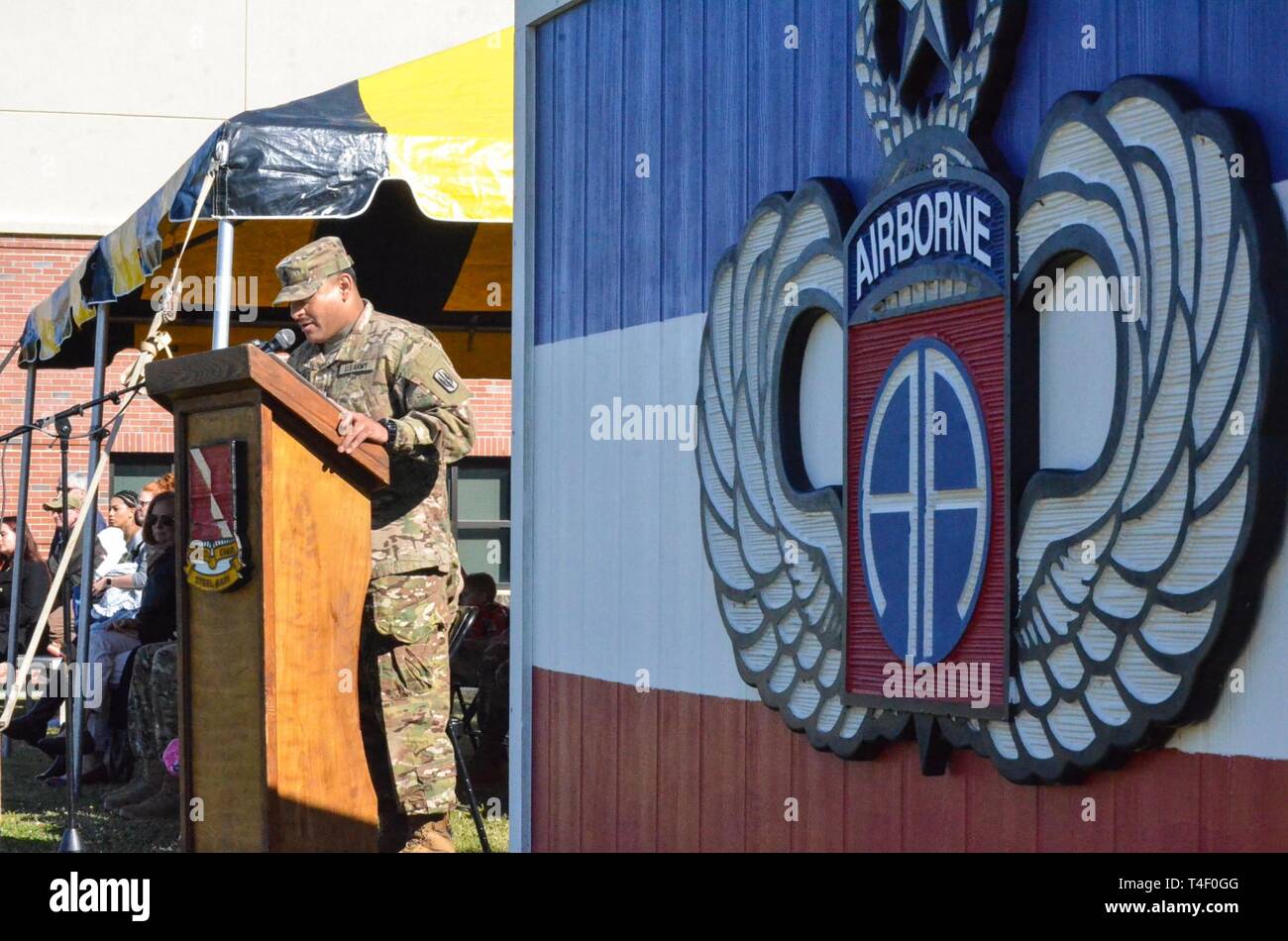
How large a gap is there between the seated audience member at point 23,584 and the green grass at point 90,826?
→ 1.53 m

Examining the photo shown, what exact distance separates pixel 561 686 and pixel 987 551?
2.17 m

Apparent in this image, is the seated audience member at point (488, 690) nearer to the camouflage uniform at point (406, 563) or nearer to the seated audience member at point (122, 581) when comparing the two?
the seated audience member at point (122, 581)

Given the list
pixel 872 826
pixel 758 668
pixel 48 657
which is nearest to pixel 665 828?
pixel 758 668

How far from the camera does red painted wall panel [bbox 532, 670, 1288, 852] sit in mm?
2887

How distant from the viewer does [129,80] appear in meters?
18.0

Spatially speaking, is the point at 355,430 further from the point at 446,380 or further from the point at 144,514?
the point at 144,514

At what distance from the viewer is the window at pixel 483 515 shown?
1889 centimetres

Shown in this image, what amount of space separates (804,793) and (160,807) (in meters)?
5.16

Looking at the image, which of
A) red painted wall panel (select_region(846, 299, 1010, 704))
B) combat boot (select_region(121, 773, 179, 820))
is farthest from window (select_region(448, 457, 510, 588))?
red painted wall panel (select_region(846, 299, 1010, 704))

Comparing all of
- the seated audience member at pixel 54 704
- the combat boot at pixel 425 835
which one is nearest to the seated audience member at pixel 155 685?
the seated audience member at pixel 54 704

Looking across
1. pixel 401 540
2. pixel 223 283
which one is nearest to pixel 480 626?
pixel 223 283

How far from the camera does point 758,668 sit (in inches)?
164

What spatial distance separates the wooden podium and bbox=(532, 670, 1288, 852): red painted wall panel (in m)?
0.63

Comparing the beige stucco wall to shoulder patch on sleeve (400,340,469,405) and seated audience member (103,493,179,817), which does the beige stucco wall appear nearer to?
seated audience member (103,493,179,817)
